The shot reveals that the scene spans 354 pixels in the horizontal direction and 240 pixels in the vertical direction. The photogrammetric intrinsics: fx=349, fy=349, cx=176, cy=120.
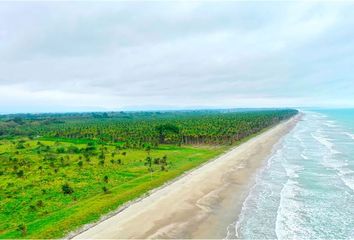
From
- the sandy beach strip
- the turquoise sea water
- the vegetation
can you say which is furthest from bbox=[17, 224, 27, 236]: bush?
the turquoise sea water

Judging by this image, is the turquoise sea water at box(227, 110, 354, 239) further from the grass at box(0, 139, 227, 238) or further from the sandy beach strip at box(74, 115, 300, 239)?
the grass at box(0, 139, 227, 238)

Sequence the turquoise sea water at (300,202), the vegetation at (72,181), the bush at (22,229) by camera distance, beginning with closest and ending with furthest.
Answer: the bush at (22,229) < the turquoise sea water at (300,202) < the vegetation at (72,181)

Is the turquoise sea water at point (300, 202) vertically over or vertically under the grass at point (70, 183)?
under

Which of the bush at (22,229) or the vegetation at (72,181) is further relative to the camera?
the vegetation at (72,181)

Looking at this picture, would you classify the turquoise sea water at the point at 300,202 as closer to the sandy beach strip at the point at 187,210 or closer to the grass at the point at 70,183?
the sandy beach strip at the point at 187,210

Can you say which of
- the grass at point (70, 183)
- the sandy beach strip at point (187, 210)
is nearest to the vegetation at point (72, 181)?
the grass at point (70, 183)

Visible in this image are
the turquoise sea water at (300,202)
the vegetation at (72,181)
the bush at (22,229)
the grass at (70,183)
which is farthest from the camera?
the vegetation at (72,181)

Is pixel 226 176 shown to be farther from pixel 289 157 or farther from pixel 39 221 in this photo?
pixel 39 221
